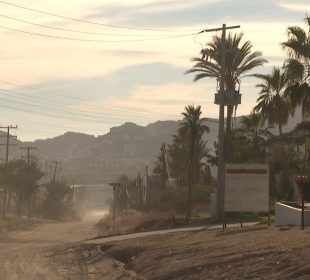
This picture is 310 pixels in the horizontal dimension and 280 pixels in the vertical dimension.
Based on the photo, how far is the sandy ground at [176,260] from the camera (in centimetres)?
1522

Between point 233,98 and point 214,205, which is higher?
point 233,98

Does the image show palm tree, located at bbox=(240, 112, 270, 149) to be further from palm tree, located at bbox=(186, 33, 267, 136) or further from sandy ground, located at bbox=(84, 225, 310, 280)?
sandy ground, located at bbox=(84, 225, 310, 280)

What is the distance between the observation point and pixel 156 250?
868 inches

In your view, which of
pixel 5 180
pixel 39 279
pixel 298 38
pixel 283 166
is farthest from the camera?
pixel 5 180

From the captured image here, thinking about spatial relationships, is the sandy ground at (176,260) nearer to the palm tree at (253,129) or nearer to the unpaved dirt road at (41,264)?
the unpaved dirt road at (41,264)

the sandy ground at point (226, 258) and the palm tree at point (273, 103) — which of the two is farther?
the palm tree at point (273, 103)

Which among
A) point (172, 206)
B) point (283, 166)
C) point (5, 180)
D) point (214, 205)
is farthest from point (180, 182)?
point (5, 180)

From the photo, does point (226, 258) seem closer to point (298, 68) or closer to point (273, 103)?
point (298, 68)

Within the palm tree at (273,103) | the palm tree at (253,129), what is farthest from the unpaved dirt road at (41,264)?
the palm tree at (253,129)

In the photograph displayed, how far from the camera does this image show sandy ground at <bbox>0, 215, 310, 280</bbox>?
15.2 meters

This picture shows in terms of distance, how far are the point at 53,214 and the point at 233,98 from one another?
85.6 metres

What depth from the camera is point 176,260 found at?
62.9 feet

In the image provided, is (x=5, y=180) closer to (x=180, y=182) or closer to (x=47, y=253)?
(x=180, y=182)

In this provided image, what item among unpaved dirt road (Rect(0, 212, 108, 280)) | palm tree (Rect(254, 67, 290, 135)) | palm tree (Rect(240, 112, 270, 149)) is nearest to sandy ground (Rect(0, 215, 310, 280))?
unpaved dirt road (Rect(0, 212, 108, 280))
